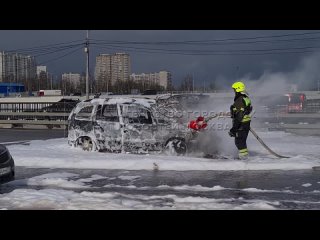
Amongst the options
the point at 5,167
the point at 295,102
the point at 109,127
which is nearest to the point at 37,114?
the point at 295,102

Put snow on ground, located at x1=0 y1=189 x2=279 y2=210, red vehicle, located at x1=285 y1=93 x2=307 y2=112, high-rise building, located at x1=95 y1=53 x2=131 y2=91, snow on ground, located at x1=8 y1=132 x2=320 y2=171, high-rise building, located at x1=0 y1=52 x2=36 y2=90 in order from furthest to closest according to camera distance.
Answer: high-rise building, located at x1=95 y1=53 x2=131 y2=91
high-rise building, located at x1=0 y1=52 x2=36 y2=90
red vehicle, located at x1=285 y1=93 x2=307 y2=112
snow on ground, located at x1=8 y1=132 x2=320 y2=171
snow on ground, located at x1=0 y1=189 x2=279 y2=210

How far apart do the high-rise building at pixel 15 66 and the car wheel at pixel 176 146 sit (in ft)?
244

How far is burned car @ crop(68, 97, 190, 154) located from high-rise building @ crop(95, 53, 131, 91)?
278 ft

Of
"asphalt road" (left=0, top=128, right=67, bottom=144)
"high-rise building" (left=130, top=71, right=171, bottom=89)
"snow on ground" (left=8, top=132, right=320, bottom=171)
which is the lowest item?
"asphalt road" (left=0, top=128, right=67, bottom=144)

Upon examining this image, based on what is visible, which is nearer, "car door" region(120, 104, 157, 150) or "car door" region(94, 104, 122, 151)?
"car door" region(120, 104, 157, 150)

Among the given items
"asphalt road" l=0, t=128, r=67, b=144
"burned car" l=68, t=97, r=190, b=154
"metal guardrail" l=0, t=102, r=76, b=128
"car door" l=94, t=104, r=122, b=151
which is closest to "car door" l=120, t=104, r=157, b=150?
"burned car" l=68, t=97, r=190, b=154

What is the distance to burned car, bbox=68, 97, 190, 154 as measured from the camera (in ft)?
37.6

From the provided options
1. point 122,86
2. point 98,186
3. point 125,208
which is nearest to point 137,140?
point 98,186

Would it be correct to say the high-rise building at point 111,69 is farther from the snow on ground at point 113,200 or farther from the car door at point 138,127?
the snow on ground at point 113,200

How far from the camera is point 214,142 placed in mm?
11844

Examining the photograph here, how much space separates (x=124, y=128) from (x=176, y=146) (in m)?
1.57

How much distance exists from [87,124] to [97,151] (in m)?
0.86

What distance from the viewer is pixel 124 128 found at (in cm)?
1167

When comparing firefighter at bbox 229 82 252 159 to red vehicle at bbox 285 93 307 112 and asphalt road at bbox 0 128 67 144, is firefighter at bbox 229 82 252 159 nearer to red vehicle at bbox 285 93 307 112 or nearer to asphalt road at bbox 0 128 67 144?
red vehicle at bbox 285 93 307 112
